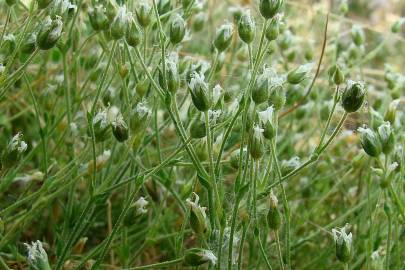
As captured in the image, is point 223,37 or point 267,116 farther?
point 223,37

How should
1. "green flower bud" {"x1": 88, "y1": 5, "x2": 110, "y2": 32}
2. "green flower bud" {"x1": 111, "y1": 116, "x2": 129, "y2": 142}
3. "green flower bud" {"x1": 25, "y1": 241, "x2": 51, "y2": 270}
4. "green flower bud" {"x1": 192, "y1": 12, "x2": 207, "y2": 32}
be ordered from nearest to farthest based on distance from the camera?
"green flower bud" {"x1": 25, "y1": 241, "x2": 51, "y2": 270}, "green flower bud" {"x1": 111, "y1": 116, "x2": 129, "y2": 142}, "green flower bud" {"x1": 88, "y1": 5, "x2": 110, "y2": 32}, "green flower bud" {"x1": 192, "y1": 12, "x2": 207, "y2": 32}

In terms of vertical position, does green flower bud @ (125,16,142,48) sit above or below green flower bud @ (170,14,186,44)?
above

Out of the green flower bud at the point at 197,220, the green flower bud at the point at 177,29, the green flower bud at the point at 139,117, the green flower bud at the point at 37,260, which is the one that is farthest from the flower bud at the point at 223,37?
the green flower bud at the point at 37,260

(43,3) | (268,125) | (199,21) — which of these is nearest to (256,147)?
(268,125)

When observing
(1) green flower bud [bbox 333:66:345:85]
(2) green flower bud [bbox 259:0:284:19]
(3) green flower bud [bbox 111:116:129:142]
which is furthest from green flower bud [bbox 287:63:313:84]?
(3) green flower bud [bbox 111:116:129:142]

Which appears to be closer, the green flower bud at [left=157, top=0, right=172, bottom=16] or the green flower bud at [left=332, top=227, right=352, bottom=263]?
the green flower bud at [left=332, top=227, right=352, bottom=263]

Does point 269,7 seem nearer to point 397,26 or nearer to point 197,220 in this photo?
point 197,220

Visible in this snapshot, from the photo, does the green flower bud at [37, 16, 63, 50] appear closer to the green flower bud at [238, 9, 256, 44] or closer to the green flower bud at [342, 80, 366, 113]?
the green flower bud at [238, 9, 256, 44]
